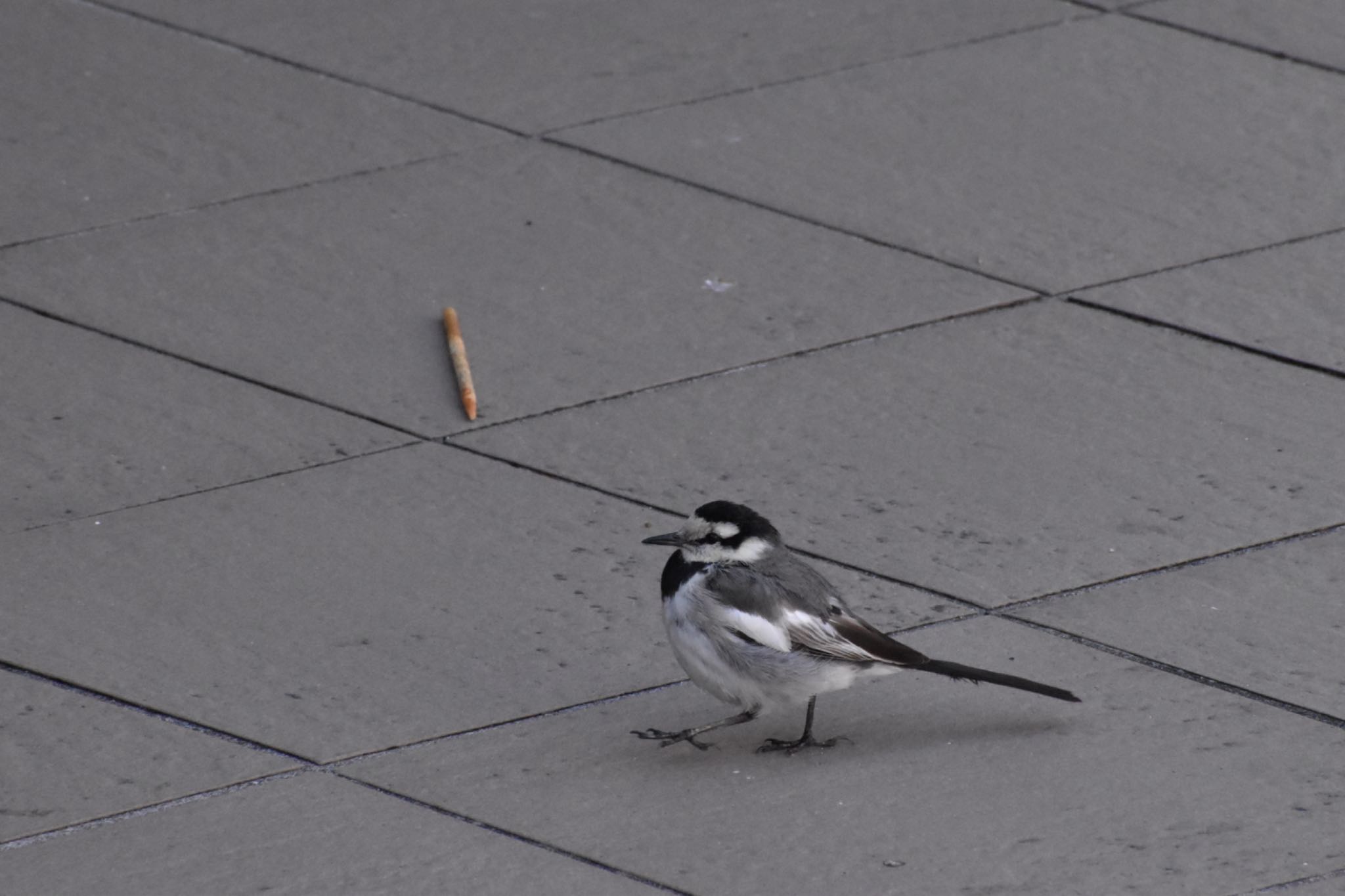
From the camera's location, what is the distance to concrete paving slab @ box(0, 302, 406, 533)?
7.13m

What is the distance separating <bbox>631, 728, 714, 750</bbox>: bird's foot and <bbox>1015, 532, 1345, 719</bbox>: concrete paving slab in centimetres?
115

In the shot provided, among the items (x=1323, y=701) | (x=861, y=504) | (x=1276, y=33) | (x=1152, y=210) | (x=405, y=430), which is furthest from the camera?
(x=1276, y=33)

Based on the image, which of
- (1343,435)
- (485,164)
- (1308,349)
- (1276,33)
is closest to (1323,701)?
(1343,435)

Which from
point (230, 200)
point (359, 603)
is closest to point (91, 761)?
point (359, 603)

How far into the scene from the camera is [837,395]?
762 cm

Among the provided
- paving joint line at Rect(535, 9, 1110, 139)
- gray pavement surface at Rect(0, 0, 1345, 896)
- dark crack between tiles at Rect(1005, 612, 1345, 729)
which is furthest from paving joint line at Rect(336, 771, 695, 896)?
paving joint line at Rect(535, 9, 1110, 139)

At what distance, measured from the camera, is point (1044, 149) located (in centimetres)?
928

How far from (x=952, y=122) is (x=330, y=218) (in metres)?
2.85

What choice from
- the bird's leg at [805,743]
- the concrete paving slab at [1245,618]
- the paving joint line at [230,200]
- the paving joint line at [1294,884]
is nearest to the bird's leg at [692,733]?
the bird's leg at [805,743]

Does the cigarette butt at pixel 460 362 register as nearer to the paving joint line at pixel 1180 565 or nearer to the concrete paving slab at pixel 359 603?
the concrete paving slab at pixel 359 603

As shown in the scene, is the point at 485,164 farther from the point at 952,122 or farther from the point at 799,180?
the point at 952,122

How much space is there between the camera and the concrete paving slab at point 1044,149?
8.66 m

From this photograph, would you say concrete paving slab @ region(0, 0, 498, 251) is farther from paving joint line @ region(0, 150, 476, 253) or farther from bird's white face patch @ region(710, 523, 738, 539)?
bird's white face patch @ region(710, 523, 738, 539)

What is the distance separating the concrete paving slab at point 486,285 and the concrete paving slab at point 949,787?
196 centimetres
